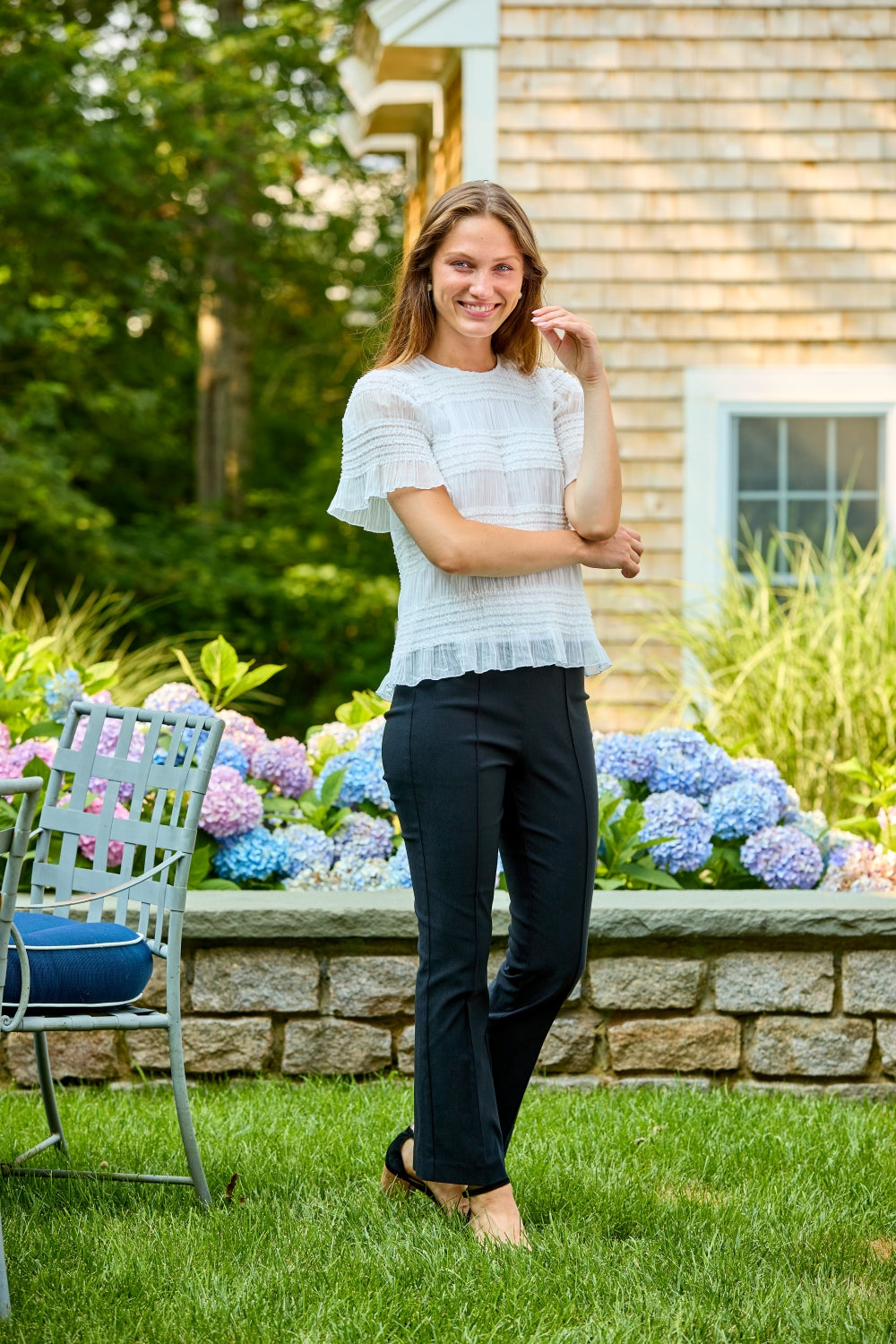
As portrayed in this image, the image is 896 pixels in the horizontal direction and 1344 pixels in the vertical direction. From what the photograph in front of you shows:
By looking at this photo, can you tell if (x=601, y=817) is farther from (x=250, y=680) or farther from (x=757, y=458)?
(x=757, y=458)

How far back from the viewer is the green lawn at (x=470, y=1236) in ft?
6.73

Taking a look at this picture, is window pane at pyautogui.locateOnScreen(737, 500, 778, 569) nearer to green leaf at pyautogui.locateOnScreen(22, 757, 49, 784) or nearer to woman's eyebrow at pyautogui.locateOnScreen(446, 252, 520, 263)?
green leaf at pyautogui.locateOnScreen(22, 757, 49, 784)

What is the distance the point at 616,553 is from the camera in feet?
7.88

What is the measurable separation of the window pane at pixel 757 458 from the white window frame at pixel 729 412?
0.09m

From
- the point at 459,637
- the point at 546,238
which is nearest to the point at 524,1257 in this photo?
the point at 459,637

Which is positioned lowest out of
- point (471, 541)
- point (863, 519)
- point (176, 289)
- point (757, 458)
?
point (471, 541)

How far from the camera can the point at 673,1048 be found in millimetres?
3434

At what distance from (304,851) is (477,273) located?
1858 millimetres

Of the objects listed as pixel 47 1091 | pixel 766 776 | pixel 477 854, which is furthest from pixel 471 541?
pixel 766 776

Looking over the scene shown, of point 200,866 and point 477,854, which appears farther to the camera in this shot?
point 200,866

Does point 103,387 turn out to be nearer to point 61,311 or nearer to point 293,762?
point 61,311

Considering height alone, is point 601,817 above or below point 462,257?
below

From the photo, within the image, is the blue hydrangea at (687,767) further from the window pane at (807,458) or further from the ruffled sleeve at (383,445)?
the window pane at (807,458)

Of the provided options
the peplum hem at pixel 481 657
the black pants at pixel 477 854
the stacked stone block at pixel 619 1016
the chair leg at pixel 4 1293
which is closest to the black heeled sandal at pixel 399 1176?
the black pants at pixel 477 854
